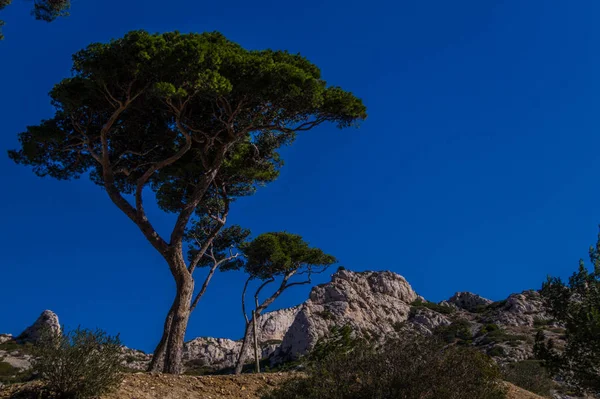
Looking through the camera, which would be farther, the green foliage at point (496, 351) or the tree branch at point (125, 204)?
the green foliage at point (496, 351)

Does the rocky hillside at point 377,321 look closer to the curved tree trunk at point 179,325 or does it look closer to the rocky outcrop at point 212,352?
the rocky outcrop at point 212,352

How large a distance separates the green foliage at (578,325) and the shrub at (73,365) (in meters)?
9.48

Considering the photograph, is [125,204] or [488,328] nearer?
[125,204]

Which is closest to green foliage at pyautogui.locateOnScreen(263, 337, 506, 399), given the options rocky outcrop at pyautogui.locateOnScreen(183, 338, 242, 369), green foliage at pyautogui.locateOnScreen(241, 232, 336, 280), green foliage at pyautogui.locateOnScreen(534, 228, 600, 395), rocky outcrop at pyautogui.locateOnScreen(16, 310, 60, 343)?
green foliage at pyautogui.locateOnScreen(534, 228, 600, 395)

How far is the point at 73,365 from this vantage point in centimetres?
780

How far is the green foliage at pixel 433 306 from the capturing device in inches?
2366

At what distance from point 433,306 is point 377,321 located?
1267cm

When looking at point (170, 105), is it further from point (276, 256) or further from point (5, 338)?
point (5, 338)

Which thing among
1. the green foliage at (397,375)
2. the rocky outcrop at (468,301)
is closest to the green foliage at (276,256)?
the green foliage at (397,375)

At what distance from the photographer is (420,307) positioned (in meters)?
61.2

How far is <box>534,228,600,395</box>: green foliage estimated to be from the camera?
1069cm

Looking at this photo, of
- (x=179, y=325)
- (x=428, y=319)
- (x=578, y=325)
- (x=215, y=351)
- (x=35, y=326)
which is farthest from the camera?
(x=215, y=351)

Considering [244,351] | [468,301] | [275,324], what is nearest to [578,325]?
[244,351]

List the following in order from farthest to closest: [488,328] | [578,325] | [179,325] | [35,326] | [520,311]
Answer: [520,311], [488,328], [35,326], [179,325], [578,325]
